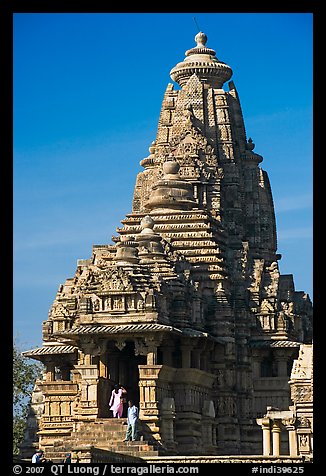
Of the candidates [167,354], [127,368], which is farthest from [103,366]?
[127,368]

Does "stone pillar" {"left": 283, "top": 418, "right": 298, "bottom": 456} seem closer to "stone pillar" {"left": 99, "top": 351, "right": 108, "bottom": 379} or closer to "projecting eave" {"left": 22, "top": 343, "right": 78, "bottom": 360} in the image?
"stone pillar" {"left": 99, "top": 351, "right": 108, "bottom": 379}

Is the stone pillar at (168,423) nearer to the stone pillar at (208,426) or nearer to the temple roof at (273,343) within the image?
the stone pillar at (208,426)

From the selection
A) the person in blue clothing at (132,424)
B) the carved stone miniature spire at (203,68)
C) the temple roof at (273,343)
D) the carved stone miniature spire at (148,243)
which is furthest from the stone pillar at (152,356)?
the carved stone miniature spire at (203,68)

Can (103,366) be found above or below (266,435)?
above

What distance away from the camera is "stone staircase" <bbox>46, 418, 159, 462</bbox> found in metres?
57.4

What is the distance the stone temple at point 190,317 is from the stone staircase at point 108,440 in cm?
7

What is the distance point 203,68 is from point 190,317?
17.6 metres

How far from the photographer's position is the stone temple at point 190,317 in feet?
208

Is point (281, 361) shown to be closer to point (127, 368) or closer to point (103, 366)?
point (127, 368)

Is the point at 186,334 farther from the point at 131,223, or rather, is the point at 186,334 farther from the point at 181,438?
the point at 131,223

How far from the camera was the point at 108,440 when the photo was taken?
59.3 metres

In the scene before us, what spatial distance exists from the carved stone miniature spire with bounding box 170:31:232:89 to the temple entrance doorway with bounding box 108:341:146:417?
17413 millimetres

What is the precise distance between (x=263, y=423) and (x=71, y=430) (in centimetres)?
1099
